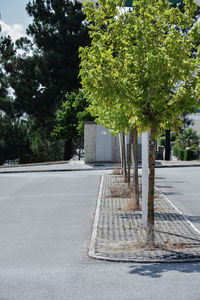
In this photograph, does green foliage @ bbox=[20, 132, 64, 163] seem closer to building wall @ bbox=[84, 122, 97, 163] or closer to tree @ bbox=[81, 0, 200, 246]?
building wall @ bbox=[84, 122, 97, 163]

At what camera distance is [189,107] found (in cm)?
934

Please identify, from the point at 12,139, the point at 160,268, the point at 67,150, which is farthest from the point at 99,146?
the point at 160,268

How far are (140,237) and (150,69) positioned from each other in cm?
349

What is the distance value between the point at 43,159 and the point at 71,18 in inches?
588

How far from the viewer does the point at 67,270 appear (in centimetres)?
802

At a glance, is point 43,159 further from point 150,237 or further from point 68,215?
point 150,237

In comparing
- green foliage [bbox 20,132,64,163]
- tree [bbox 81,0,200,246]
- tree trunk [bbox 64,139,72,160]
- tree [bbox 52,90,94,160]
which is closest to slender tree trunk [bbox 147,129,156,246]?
tree [bbox 81,0,200,246]

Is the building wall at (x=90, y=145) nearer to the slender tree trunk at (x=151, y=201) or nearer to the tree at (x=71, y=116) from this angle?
the tree at (x=71, y=116)

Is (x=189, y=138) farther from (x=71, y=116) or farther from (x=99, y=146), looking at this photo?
(x=99, y=146)

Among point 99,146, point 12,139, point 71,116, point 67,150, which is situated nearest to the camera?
point 99,146

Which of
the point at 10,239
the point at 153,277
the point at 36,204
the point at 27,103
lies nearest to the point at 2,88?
the point at 27,103

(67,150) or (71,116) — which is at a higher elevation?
(71,116)

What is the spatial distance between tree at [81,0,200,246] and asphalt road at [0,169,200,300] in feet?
5.12

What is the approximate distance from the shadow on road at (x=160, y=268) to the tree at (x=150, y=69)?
1169mm
